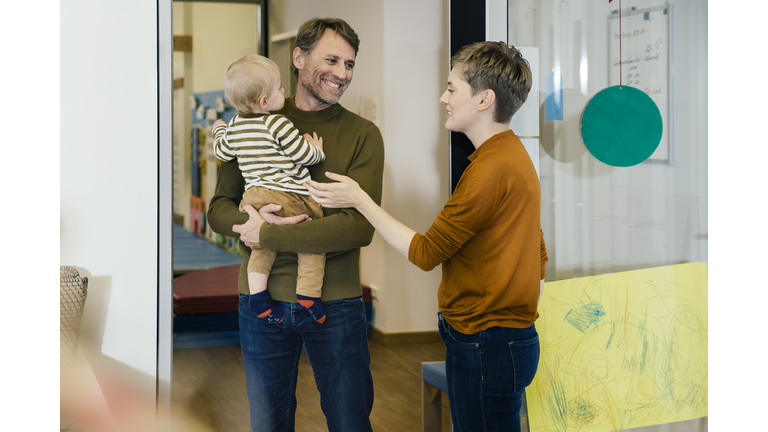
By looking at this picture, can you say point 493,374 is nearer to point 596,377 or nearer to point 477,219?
point 477,219

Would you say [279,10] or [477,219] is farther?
[279,10]

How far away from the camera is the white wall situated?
172cm

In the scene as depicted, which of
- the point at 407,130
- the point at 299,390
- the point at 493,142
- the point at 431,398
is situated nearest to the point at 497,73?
the point at 493,142

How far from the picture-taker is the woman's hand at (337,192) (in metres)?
1.65

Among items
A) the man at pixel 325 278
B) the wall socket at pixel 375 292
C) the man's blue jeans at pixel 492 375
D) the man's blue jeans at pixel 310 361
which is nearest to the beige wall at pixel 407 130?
the wall socket at pixel 375 292

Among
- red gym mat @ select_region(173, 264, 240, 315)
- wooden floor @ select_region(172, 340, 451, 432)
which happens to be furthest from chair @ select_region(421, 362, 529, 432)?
red gym mat @ select_region(173, 264, 240, 315)

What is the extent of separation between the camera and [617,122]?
2.20 m

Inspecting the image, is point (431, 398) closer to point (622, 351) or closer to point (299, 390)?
point (622, 351)

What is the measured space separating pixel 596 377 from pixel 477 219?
3.55 feet

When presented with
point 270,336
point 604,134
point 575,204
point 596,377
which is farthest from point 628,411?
point 270,336

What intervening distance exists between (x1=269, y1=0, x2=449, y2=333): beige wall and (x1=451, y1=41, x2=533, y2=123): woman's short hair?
1.71 m

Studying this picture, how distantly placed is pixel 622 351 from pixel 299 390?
5.41 ft

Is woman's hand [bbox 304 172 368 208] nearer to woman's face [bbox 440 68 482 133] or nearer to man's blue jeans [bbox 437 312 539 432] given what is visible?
woman's face [bbox 440 68 482 133]

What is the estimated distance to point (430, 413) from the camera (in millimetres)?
2389
